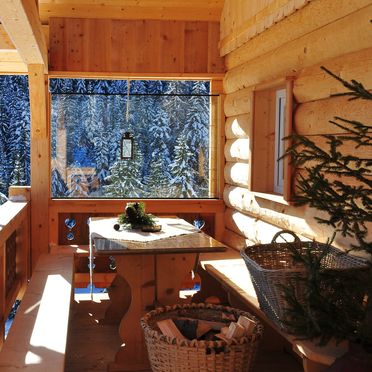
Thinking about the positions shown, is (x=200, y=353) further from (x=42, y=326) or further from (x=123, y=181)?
(x=123, y=181)

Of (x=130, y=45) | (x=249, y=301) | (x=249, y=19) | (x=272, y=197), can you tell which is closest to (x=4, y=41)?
(x=130, y=45)

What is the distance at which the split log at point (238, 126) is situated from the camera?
21.0 feet

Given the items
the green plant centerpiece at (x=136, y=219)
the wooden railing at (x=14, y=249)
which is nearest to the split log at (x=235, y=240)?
the green plant centerpiece at (x=136, y=219)

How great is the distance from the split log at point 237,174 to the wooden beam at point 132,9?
1.64 meters

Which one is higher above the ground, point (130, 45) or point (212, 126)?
point (130, 45)

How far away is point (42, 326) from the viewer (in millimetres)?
4230

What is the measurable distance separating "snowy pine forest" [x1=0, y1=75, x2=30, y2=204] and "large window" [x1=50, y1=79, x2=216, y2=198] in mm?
499

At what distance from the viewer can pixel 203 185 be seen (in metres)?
7.55

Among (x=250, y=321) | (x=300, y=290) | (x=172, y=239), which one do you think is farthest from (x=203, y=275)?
(x=300, y=290)

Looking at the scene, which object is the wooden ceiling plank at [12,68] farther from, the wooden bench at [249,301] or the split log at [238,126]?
the wooden bench at [249,301]

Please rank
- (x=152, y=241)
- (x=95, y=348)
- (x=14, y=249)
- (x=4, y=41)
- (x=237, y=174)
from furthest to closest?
(x=237, y=174) < (x=4, y=41) < (x=14, y=249) < (x=95, y=348) < (x=152, y=241)

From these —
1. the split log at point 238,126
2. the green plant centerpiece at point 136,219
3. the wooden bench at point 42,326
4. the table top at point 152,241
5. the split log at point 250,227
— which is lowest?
the wooden bench at point 42,326

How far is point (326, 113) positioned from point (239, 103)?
7.39 feet

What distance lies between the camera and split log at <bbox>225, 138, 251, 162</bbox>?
6.45m
